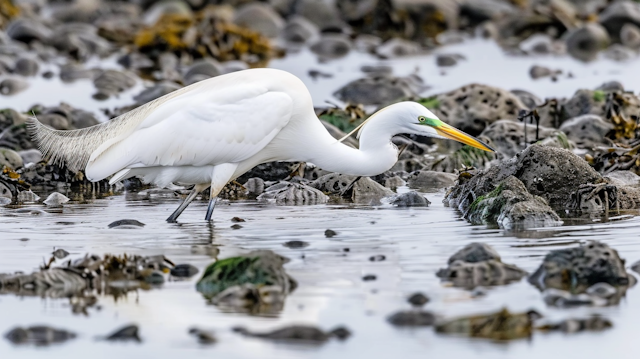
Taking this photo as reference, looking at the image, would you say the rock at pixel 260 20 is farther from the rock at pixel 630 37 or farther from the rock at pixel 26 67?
the rock at pixel 630 37

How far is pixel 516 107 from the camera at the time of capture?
16.7 meters

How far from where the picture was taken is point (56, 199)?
11.9 metres

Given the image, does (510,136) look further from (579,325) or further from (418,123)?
(579,325)

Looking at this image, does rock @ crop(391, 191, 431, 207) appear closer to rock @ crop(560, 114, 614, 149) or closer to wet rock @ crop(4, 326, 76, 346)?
rock @ crop(560, 114, 614, 149)

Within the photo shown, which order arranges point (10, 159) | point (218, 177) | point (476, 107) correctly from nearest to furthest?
point (218, 177) → point (10, 159) → point (476, 107)

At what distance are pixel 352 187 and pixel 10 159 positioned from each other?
481 cm

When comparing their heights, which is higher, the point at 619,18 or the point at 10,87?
the point at 619,18

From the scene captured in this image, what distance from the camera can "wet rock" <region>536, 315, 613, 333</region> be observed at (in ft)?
20.7

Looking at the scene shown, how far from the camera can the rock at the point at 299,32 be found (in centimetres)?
3338

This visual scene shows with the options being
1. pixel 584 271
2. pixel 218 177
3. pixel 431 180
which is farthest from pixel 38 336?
pixel 431 180

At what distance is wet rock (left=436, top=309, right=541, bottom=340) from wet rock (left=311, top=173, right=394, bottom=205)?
17.8 ft

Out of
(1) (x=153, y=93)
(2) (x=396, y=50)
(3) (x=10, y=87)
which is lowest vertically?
(1) (x=153, y=93)

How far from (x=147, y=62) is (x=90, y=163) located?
17.7 meters

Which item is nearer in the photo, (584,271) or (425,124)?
(584,271)
